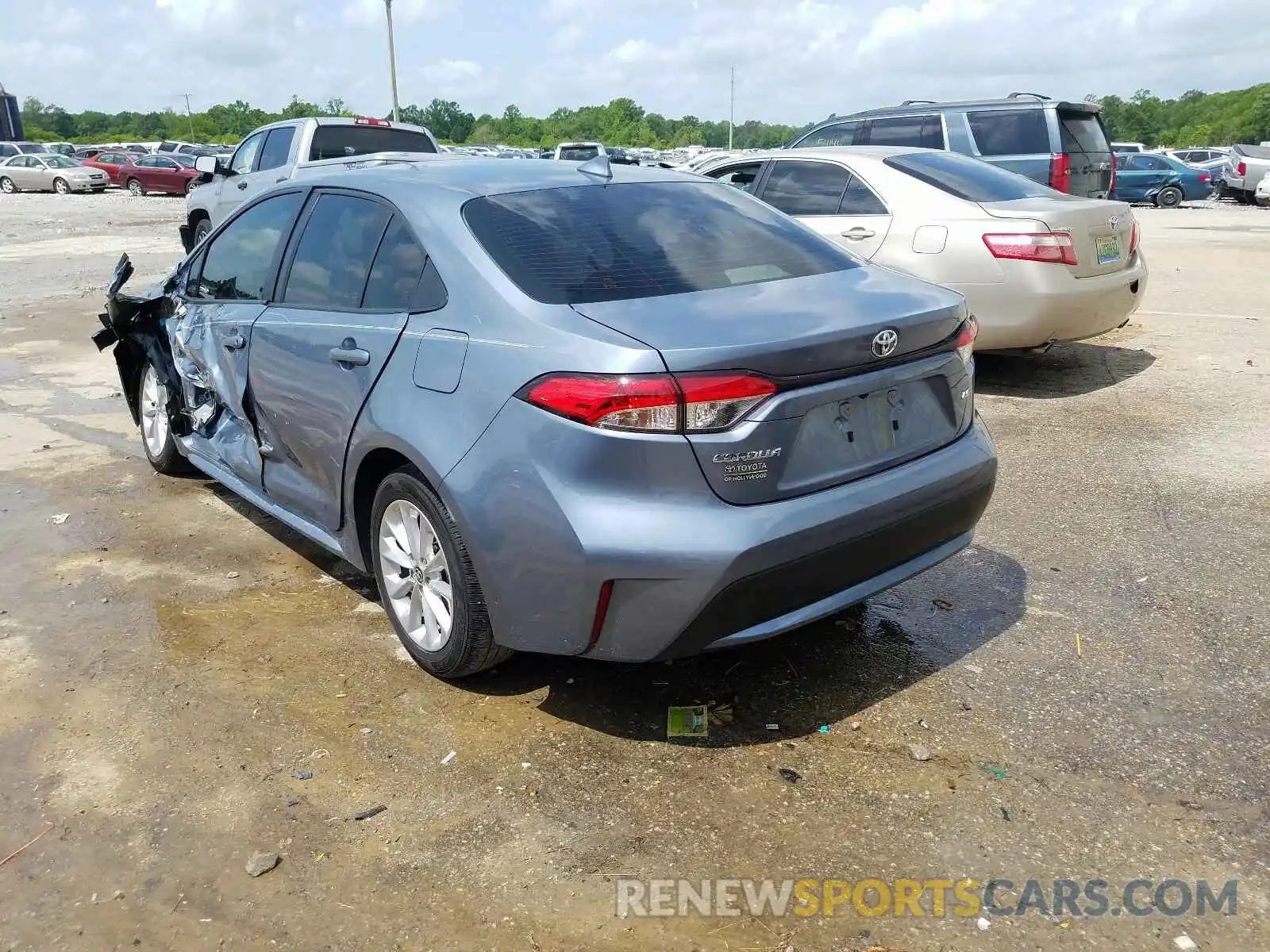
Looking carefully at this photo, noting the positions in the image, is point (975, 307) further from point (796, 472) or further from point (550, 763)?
point (550, 763)

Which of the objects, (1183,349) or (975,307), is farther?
(1183,349)

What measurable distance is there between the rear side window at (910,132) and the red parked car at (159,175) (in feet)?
92.1

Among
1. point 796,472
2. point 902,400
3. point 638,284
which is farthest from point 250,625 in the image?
point 902,400

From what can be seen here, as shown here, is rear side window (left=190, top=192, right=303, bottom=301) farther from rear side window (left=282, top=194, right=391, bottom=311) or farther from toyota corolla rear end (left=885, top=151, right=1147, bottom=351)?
toyota corolla rear end (left=885, top=151, right=1147, bottom=351)

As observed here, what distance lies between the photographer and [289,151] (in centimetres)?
1158

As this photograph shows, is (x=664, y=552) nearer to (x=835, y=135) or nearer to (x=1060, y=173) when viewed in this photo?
(x=1060, y=173)

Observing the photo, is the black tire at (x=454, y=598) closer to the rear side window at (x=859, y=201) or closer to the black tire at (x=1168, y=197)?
the rear side window at (x=859, y=201)

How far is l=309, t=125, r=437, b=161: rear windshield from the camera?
11.4 metres

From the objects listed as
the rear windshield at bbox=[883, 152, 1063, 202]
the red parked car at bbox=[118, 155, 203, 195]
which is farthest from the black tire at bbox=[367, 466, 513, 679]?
the red parked car at bbox=[118, 155, 203, 195]

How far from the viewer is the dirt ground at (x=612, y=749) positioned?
8.29 ft

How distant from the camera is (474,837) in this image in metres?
2.78

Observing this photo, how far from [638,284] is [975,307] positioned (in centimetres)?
454

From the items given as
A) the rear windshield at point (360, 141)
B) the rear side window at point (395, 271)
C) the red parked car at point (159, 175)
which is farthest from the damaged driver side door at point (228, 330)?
the red parked car at point (159, 175)

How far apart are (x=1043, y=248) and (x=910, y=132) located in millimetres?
4720
